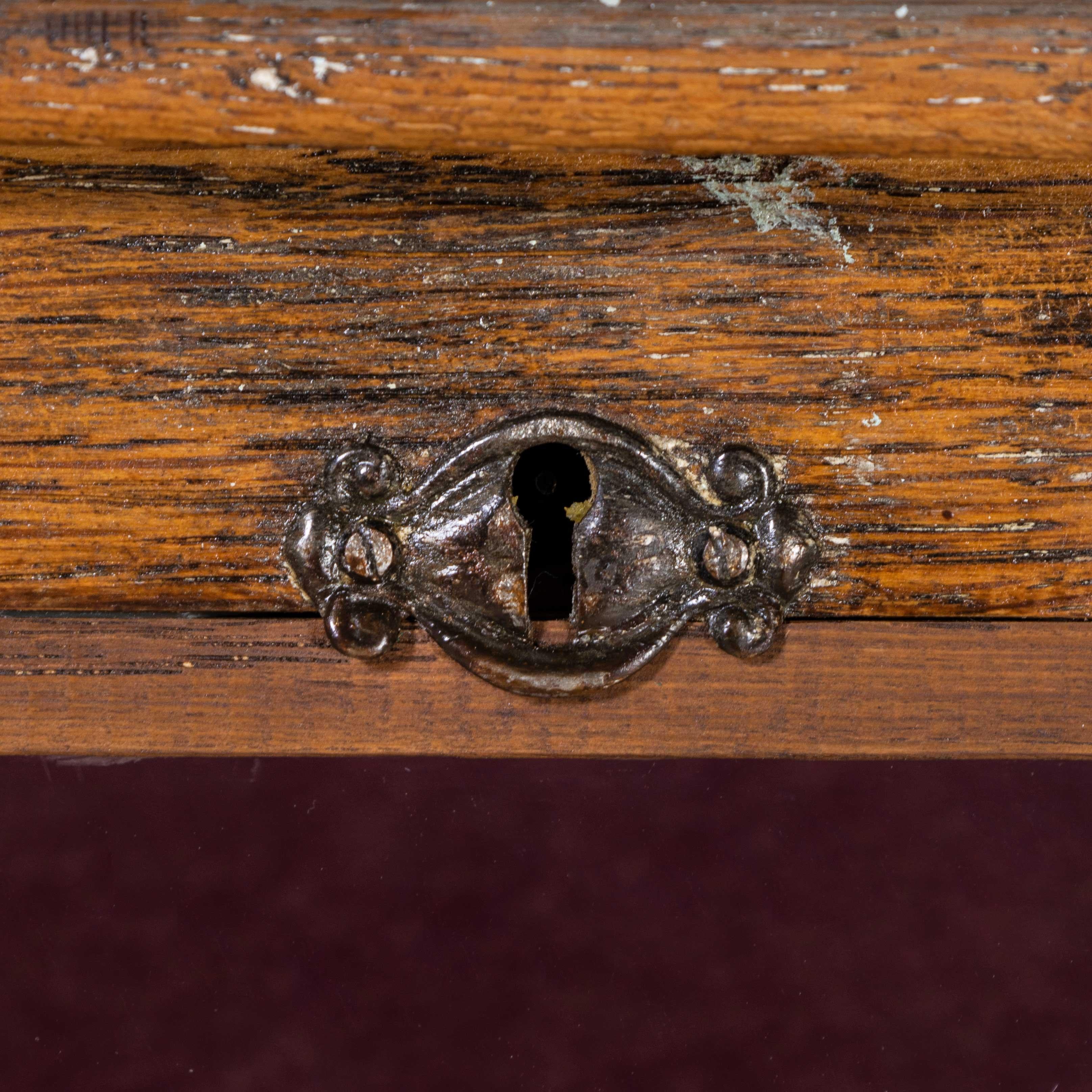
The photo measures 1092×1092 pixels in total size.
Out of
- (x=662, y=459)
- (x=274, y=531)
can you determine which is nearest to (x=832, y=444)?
(x=662, y=459)

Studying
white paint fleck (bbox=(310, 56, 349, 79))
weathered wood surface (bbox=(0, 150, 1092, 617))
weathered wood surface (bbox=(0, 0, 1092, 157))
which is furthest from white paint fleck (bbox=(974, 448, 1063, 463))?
white paint fleck (bbox=(310, 56, 349, 79))

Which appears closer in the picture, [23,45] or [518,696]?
[23,45]

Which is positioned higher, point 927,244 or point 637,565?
point 927,244

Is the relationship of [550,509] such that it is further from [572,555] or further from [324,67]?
[324,67]

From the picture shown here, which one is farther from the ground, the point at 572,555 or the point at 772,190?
the point at 772,190

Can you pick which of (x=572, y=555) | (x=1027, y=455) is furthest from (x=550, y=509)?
(x=1027, y=455)

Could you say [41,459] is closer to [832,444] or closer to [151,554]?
[151,554]
